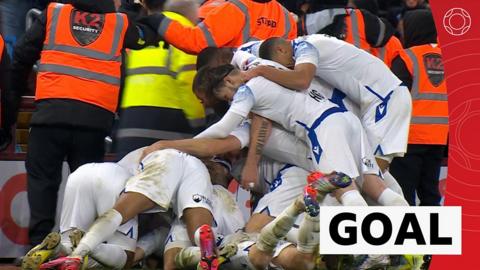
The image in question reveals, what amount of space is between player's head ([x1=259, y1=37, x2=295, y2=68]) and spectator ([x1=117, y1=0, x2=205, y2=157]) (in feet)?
2.25

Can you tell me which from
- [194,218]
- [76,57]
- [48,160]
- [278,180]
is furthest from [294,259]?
[76,57]

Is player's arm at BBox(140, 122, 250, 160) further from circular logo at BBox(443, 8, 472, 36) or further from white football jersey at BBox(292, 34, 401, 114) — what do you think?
circular logo at BBox(443, 8, 472, 36)

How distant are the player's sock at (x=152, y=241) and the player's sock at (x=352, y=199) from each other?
1133mm

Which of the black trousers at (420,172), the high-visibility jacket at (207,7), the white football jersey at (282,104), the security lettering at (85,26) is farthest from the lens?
the black trousers at (420,172)

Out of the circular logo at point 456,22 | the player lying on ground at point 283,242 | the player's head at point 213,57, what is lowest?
the player lying on ground at point 283,242

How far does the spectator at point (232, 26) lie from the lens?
8.95 metres

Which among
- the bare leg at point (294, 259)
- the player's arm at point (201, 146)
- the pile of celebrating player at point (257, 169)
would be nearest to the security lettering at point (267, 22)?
the pile of celebrating player at point (257, 169)

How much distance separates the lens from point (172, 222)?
805cm

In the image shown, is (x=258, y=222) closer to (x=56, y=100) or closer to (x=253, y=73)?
(x=253, y=73)

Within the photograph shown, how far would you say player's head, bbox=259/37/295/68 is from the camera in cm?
838

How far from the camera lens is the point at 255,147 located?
810 centimetres

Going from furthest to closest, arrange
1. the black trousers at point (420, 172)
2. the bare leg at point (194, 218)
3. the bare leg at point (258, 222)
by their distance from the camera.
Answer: the black trousers at point (420, 172) → the bare leg at point (258, 222) → the bare leg at point (194, 218)

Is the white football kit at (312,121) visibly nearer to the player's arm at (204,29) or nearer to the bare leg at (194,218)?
the bare leg at (194,218)

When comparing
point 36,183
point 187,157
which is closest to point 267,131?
point 187,157
